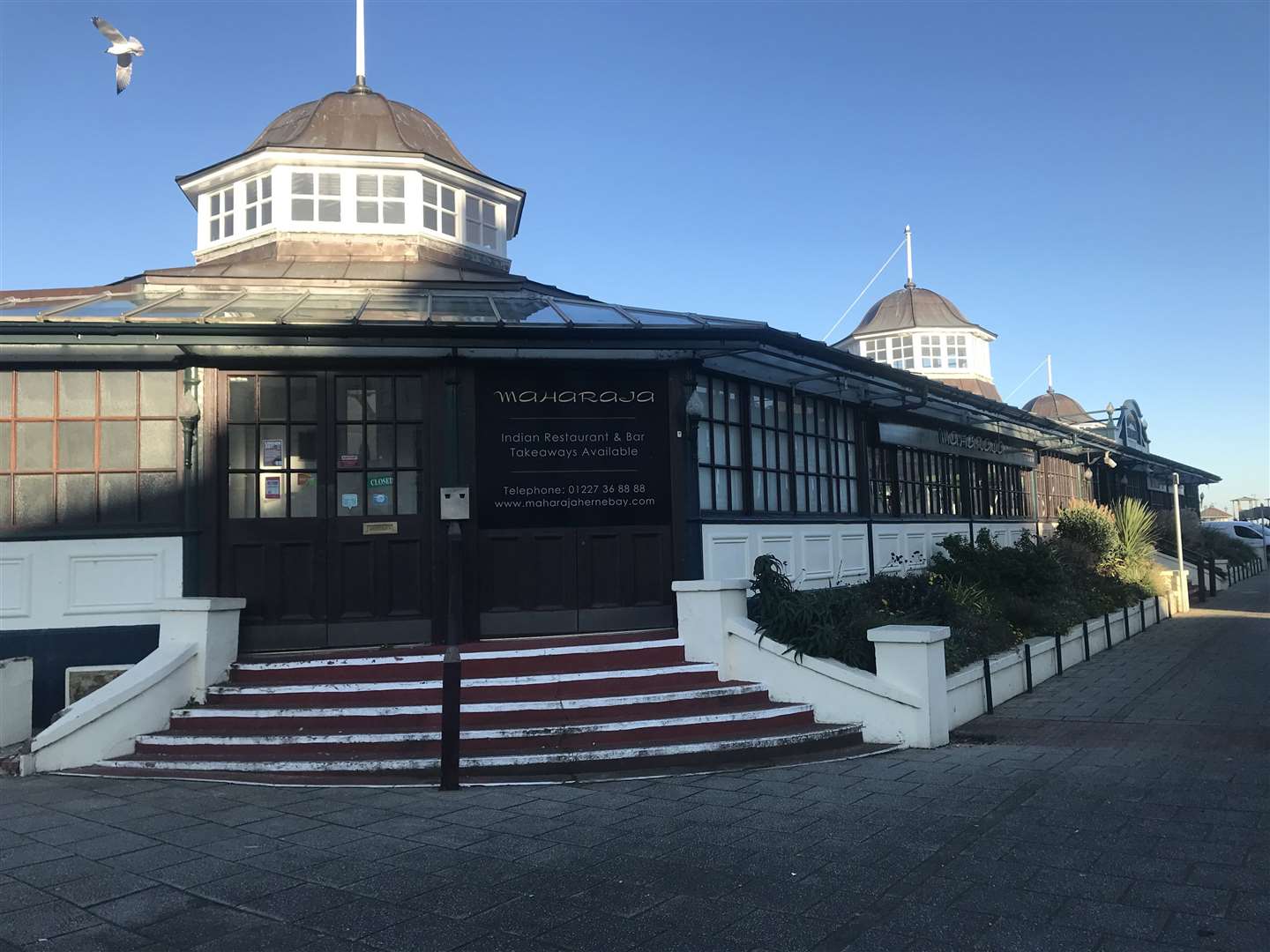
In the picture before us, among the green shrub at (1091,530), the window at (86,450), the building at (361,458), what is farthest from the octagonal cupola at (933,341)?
the window at (86,450)

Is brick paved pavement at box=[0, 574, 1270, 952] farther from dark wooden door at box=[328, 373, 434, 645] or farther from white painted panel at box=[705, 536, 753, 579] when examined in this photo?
white painted panel at box=[705, 536, 753, 579]

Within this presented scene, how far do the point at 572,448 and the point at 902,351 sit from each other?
30.5 metres

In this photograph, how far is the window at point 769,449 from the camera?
1180cm

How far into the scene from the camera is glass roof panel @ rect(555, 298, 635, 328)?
9402mm

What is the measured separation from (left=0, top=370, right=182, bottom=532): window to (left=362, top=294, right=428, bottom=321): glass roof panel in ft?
7.09

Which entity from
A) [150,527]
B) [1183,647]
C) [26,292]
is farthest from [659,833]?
[1183,647]

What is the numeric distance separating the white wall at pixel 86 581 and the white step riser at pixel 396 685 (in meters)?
1.50

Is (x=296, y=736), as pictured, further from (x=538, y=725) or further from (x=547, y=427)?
(x=547, y=427)

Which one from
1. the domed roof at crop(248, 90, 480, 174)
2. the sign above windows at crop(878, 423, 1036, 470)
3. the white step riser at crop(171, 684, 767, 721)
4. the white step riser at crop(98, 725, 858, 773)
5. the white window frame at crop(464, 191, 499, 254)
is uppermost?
the domed roof at crop(248, 90, 480, 174)

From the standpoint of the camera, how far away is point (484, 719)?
789cm

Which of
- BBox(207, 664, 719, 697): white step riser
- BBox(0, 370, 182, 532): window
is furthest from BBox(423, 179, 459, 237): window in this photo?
BBox(207, 664, 719, 697): white step riser

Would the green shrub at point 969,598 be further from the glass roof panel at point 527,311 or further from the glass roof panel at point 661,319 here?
the glass roof panel at point 527,311

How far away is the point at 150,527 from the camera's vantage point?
9242 millimetres

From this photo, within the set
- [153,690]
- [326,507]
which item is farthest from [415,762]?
[326,507]
